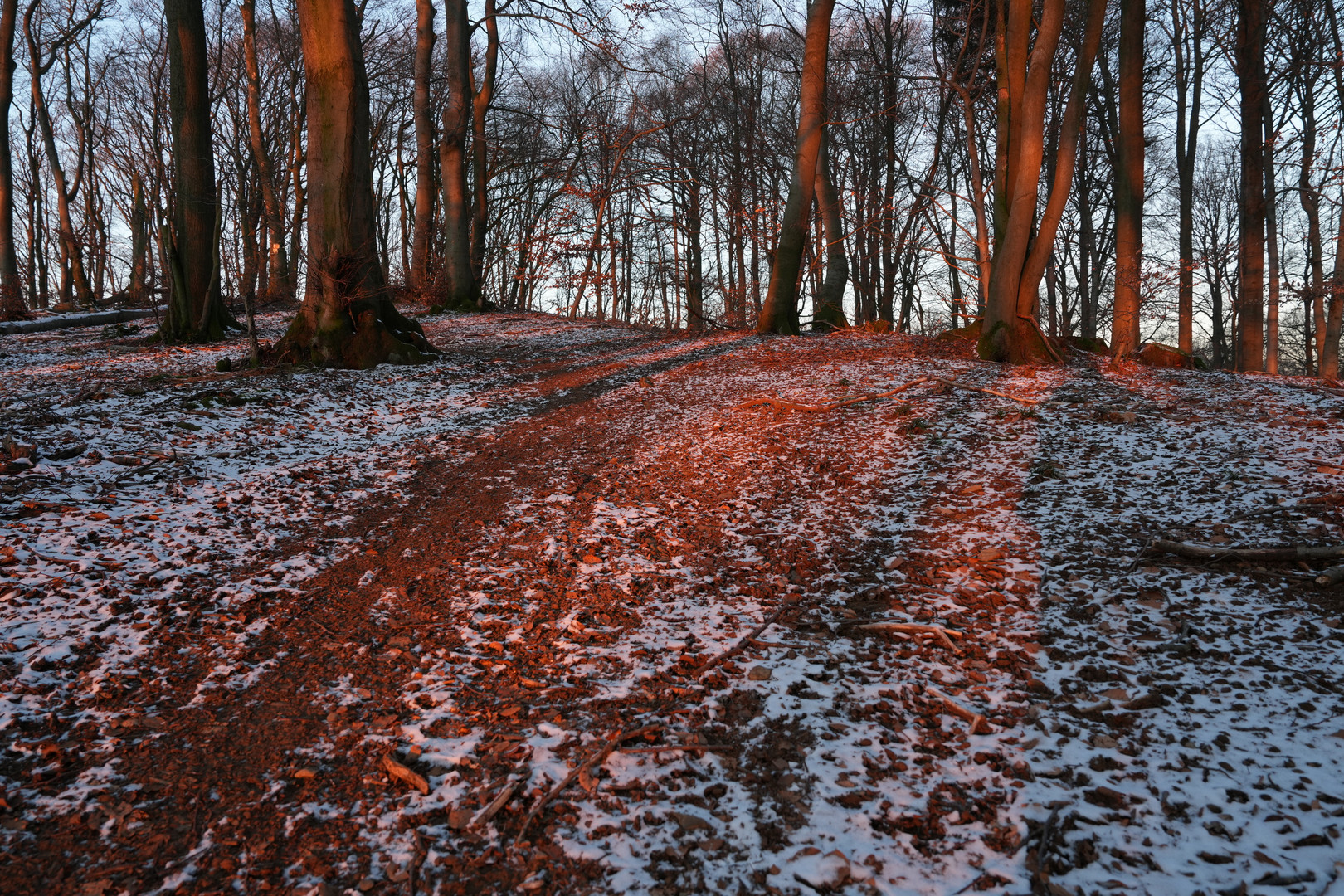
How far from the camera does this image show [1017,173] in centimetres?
836

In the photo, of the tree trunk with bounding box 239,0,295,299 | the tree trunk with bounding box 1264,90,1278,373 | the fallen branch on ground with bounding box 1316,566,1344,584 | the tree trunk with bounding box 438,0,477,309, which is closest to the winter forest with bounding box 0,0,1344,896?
the fallen branch on ground with bounding box 1316,566,1344,584

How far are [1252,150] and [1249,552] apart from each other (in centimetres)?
1151

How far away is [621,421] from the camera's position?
23.3ft

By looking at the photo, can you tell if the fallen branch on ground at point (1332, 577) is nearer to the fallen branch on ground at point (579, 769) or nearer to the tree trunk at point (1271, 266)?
the fallen branch on ground at point (579, 769)

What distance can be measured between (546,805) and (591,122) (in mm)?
24707

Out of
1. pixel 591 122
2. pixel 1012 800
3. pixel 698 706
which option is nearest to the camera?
pixel 1012 800

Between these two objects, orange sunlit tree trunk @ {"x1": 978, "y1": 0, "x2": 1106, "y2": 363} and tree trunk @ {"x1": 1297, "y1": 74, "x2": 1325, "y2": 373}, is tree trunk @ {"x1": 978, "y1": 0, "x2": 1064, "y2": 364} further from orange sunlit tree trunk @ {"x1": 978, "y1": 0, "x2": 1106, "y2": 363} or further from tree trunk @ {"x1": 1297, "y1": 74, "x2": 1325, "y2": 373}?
tree trunk @ {"x1": 1297, "y1": 74, "x2": 1325, "y2": 373}

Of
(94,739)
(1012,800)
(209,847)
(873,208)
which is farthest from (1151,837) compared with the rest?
(873,208)

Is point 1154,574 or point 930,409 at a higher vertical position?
point 930,409

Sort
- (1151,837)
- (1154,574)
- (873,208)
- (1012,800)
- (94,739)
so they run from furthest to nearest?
(873,208) < (1154,574) < (94,739) < (1012,800) < (1151,837)

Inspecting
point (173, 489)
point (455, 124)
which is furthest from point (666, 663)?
point (455, 124)

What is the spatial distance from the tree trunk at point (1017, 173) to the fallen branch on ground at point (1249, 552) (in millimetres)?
5877

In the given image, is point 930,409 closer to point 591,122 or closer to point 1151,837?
point 1151,837

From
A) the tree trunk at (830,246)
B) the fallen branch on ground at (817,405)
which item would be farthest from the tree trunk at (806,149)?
the fallen branch on ground at (817,405)
